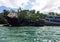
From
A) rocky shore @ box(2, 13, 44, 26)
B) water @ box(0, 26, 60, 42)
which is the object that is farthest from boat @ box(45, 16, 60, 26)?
water @ box(0, 26, 60, 42)

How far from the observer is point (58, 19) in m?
110

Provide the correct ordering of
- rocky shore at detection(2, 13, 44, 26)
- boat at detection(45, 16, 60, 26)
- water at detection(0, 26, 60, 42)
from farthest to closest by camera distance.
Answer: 1. boat at detection(45, 16, 60, 26)
2. rocky shore at detection(2, 13, 44, 26)
3. water at detection(0, 26, 60, 42)

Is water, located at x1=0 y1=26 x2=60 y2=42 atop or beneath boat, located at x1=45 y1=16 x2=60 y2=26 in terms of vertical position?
atop

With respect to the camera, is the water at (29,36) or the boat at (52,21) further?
the boat at (52,21)

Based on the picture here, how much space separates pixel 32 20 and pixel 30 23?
4474 millimetres

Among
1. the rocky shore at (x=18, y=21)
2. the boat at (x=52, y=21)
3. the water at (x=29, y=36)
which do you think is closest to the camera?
the water at (x=29, y=36)

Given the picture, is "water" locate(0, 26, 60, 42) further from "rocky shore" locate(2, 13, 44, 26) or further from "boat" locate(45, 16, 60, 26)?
"boat" locate(45, 16, 60, 26)

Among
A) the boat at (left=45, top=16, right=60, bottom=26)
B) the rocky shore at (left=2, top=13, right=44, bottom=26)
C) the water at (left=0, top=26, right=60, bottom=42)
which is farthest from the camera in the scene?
the boat at (left=45, top=16, right=60, bottom=26)

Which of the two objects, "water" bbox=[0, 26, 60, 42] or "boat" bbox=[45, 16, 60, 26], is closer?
"water" bbox=[0, 26, 60, 42]

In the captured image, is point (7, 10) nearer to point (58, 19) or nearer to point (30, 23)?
point (30, 23)

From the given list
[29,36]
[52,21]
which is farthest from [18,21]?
[29,36]

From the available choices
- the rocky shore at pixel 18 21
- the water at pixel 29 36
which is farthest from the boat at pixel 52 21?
the water at pixel 29 36

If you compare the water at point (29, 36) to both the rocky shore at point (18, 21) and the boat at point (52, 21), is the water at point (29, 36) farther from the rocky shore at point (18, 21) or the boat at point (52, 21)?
the boat at point (52, 21)

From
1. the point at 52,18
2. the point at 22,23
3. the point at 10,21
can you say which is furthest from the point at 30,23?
the point at 52,18
